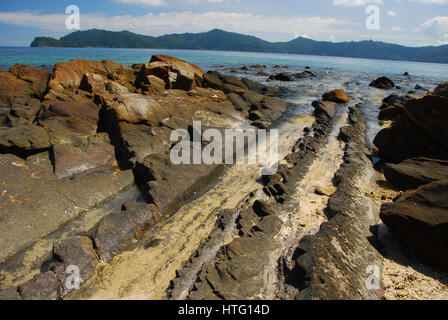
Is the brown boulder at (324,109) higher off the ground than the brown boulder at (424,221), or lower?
higher

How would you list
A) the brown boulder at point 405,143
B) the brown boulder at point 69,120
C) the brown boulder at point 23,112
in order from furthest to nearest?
1. the brown boulder at point 23,112
2. the brown boulder at point 69,120
3. the brown boulder at point 405,143

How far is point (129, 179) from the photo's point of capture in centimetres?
679

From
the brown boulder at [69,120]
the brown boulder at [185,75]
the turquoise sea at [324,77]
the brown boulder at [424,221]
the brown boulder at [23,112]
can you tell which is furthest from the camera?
the turquoise sea at [324,77]

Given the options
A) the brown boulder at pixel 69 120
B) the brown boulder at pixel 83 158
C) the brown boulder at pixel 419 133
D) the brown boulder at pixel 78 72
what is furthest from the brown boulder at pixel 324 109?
the brown boulder at pixel 69 120

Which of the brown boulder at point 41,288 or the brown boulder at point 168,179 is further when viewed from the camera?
the brown boulder at point 168,179

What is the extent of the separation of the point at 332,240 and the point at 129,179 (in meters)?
5.24

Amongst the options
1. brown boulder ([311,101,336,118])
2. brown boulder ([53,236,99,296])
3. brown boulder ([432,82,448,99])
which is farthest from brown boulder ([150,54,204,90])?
brown boulder ([432,82,448,99])

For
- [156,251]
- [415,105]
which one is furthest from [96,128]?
[415,105]

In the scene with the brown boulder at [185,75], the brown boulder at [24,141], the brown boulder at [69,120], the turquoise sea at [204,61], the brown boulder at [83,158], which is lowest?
the brown boulder at [83,158]

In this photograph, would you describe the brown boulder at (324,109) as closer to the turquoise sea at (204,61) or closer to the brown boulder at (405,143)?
the brown boulder at (405,143)

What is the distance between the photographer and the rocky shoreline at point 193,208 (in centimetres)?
367

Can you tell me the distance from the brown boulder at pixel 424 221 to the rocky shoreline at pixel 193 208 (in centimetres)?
2

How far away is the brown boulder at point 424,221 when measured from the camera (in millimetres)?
3859
